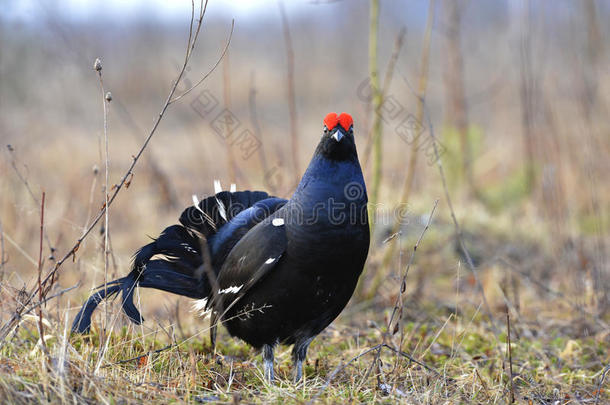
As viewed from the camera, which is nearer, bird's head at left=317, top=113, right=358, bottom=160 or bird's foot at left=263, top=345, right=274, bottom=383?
bird's head at left=317, top=113, right=358, bottom=160

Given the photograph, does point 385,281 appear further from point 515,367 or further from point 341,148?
point 341,148

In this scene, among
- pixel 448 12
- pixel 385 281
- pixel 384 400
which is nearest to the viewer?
pixel 384 400

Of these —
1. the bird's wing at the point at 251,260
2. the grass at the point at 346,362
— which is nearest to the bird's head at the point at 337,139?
the bird's wing at the point at 251,260

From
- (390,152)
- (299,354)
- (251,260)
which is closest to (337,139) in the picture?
(251,260)

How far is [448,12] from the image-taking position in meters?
8.11

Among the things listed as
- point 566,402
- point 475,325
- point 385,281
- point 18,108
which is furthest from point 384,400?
point 18,108

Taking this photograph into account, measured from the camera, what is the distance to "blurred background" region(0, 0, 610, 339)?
456 centimetres

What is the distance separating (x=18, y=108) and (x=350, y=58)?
13493 millimetres

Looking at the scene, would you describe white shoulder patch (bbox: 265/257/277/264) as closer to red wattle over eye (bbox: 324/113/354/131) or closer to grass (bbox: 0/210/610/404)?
grass (bbox: 0/210/610/404)

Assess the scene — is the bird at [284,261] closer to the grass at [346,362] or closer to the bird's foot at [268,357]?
the bird's foot at [268,357]

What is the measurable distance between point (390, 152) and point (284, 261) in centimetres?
912

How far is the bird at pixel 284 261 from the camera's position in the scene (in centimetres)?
275

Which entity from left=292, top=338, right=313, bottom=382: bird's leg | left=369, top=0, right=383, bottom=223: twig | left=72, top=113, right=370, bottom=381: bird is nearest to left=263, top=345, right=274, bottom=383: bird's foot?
left=72, top=113, right=370, bottom=381: bird

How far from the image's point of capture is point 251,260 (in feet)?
9.66
